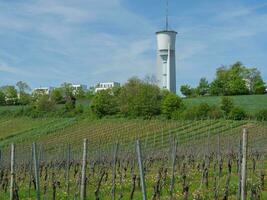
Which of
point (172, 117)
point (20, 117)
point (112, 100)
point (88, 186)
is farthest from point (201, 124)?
point (88, 186)

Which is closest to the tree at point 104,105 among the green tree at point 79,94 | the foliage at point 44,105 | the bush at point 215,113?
the foliage at point 44,105

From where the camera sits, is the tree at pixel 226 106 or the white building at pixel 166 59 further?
the white building at pixel 166 59

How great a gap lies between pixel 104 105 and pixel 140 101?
483cm

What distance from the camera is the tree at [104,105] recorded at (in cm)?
6675

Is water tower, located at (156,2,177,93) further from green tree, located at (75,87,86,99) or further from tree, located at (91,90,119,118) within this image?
tree, located at (91,90,119,118)

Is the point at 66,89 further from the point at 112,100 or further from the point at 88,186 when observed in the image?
the point at 88,186

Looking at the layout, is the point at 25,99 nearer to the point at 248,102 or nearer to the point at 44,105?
the point at 44,105

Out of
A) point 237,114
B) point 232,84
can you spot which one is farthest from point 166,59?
point 237,114

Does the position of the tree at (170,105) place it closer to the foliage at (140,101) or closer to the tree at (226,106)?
the foliage at (140,101)

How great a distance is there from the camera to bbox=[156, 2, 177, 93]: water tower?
102m

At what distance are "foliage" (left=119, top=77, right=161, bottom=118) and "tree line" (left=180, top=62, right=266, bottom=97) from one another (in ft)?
63.0

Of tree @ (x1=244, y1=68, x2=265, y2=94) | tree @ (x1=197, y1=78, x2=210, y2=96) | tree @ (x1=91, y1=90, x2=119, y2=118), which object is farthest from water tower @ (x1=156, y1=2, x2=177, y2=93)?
tree @ (x1=91, y1=90, x2=119, y2=118)

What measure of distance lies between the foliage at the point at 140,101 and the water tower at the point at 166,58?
2602cm

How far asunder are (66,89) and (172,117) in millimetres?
41806
